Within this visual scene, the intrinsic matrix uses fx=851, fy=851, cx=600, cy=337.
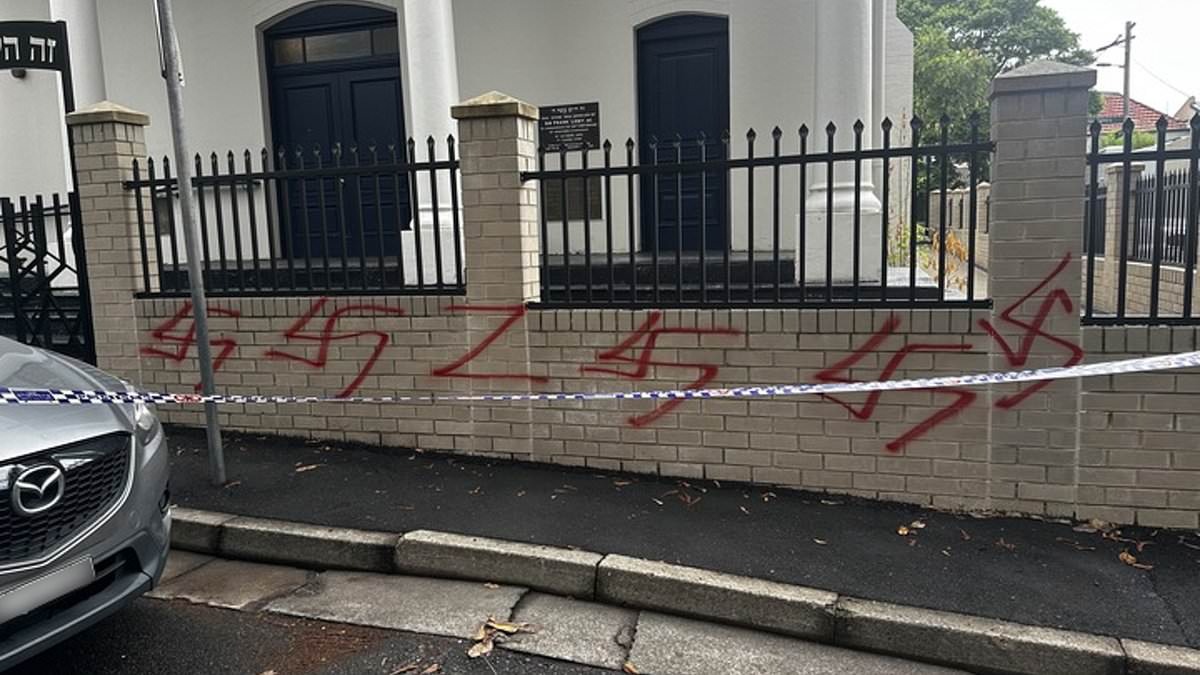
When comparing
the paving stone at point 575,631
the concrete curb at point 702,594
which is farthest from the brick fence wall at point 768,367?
the paving stone at point 575,631

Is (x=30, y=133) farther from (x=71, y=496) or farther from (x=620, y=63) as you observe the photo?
(x=71, y=496)

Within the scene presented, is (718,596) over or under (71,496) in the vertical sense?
under

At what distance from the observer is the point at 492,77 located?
8.77 metres

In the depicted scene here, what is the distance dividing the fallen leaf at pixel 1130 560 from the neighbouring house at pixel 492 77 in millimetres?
2529

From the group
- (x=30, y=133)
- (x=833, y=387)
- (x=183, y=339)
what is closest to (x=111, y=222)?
(x=183, y=339)

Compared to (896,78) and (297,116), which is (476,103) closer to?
(297,116)

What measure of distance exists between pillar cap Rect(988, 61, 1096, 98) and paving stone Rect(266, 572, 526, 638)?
342cm

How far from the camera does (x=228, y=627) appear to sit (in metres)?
3.60

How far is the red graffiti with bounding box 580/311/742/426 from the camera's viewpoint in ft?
16.0

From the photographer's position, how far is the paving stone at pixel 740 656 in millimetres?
3283

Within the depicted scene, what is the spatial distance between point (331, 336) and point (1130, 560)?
15.3ft

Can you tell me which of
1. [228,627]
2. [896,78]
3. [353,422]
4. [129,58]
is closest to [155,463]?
[228,627]

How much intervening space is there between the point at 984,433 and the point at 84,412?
414 centimetres

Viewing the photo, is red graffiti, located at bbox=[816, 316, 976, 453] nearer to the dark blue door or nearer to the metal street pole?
the metal street pole
